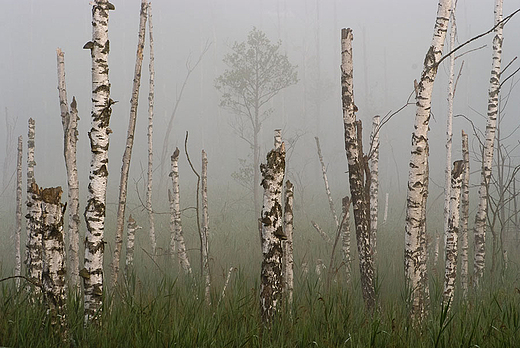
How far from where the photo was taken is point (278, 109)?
241 ft

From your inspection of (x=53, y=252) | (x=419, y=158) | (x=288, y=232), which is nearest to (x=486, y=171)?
(x=419, y=158)

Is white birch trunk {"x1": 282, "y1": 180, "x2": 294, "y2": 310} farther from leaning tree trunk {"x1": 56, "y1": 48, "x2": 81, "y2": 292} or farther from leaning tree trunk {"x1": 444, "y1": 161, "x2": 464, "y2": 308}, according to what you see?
leaning tree trunk {"x1": 56, "y1": 48, "x2": 81, "y2": 292}

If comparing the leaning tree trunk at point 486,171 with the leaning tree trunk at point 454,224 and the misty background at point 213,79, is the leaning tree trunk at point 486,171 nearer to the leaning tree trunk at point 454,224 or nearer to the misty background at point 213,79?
the leaning tree trunk at point 454,224

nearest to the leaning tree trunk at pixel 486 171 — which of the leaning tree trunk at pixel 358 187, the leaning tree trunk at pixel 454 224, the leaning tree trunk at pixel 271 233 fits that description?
the leaning tree trunk at pixel 454 224

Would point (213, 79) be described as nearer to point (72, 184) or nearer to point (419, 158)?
point (72, 184)

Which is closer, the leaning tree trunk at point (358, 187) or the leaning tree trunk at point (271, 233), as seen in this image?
the leaning tree trunk at point (271, 233)

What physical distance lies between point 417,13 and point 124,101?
74.0 m

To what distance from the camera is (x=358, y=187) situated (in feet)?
18.4

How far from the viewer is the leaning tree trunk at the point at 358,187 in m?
5.49

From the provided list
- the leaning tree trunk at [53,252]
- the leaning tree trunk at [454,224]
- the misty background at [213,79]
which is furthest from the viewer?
the misty background at [213,79]

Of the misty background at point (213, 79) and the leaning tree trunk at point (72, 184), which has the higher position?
the misty background at point (213, 79)

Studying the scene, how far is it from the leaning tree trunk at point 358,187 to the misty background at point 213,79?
3147 cm

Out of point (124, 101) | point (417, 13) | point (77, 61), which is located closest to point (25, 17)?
point (77, 61)

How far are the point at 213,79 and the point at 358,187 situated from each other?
48.5 metres
